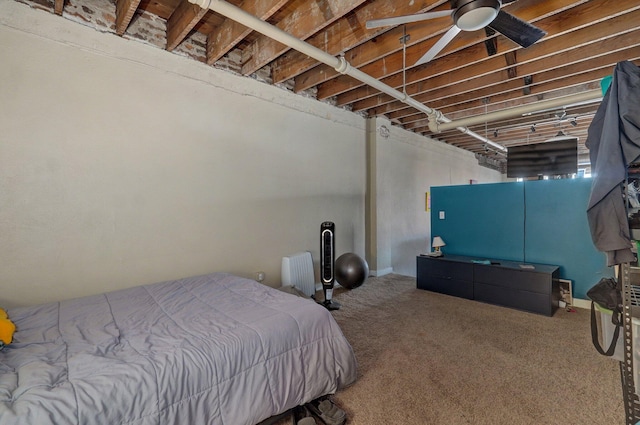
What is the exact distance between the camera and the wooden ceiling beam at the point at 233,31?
253cm

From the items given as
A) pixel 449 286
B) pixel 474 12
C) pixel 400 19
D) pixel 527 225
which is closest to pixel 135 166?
pixel 400 19

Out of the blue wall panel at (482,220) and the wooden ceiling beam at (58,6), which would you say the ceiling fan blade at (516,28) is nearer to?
the blue wall panel at (482,220)

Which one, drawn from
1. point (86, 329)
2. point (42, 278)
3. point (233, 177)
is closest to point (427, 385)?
point (86, 329)

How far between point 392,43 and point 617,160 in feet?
7.93

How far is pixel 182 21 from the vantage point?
2.82 metres

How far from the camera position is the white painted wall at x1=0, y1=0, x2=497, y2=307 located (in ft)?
7.86

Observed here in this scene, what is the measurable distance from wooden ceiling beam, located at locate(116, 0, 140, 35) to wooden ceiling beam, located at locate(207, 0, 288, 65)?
0.83 m

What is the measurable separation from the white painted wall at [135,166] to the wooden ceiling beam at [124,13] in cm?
14

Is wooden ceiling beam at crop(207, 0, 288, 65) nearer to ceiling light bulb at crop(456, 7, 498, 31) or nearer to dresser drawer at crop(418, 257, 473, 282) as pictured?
ceiling light bulb at crop(456, 7, 498, 31)

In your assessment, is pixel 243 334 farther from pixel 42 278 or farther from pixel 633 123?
pixel 633 123

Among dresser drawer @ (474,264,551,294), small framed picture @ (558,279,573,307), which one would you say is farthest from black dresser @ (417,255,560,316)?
small framed picture @ (558,279,573,307)

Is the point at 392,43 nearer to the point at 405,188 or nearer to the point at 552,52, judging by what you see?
the point at 552,52

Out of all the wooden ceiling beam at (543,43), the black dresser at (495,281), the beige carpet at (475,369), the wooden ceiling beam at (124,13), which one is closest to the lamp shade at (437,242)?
the black dresser at (495,281)

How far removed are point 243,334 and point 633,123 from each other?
2.28m
